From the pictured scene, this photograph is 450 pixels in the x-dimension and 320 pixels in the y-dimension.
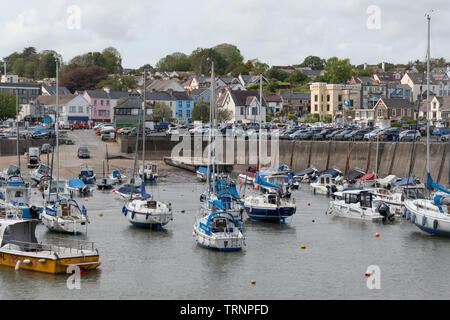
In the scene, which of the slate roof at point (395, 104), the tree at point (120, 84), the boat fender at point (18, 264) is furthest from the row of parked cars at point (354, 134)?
the tree at point (120, 84)

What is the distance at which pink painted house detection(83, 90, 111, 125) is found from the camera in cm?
13138

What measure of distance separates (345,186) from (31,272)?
111ft

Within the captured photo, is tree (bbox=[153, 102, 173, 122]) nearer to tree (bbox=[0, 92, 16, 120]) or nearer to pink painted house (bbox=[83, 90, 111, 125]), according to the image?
pink painted house (bbox=[83, 90, 111, 125])

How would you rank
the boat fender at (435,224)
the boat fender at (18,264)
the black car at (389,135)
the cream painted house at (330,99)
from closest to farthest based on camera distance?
1. the boat fender at (18,264)
2. the boat fender at (435,224)
3. the black car at (389,135)
4. the cream painted house at (330,99)

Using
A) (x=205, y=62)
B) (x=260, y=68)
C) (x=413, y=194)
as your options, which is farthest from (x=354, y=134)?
(x=205, y=62)

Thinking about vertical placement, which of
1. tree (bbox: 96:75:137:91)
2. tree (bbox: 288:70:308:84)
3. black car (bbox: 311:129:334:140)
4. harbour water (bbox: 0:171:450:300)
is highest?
tree (bbox: 288:70:308:84)

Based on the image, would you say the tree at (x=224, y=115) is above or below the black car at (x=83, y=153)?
above

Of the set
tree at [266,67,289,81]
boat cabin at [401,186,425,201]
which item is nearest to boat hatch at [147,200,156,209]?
boat cabin at [401,186,425,201]

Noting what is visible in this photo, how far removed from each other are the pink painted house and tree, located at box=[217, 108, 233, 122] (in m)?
23.6

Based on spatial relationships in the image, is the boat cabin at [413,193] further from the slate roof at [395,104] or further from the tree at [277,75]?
the tree at [277,75]

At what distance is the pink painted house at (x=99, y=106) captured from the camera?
131 meters

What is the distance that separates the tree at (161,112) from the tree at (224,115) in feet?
29.6
